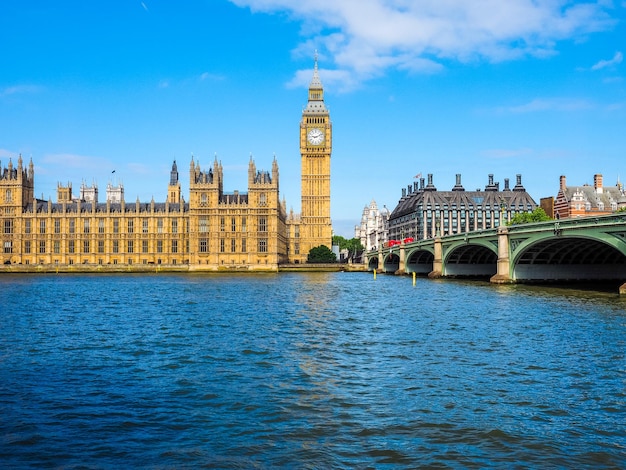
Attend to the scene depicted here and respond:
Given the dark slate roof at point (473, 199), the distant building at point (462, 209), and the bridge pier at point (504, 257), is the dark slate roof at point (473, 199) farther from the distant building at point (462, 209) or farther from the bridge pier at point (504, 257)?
the bridge pier at point (504, 257)

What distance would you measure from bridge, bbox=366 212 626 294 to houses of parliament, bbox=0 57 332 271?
5160cm

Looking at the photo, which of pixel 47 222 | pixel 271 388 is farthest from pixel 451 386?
pixel 47 222

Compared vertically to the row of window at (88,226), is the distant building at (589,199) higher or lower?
higher

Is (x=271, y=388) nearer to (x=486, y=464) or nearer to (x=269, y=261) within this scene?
(x=486, y=464)

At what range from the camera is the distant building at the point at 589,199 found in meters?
128

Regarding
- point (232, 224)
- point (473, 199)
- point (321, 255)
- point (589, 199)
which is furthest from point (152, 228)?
point (589, 199)

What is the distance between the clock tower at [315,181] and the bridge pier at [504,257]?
92699mm

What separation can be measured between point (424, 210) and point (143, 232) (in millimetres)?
77576

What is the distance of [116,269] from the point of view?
12950cm

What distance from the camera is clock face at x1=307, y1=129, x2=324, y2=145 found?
529 ft

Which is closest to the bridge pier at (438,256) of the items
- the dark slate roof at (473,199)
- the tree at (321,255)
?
the tree at (321,255)

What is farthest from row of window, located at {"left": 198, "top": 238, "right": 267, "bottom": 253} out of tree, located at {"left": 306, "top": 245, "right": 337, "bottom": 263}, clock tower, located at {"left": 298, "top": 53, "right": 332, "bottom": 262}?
clock tower, located at {"left": 298, "top": 53, "right": 332, "bottom": 262}

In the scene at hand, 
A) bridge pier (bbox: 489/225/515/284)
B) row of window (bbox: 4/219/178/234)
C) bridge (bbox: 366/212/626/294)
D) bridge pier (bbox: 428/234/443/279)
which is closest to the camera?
bridge (bbox: 366/212/626/294)

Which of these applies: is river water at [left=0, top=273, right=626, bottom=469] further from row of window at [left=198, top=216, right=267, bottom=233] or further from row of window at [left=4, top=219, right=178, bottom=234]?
row of window at [left=4, top=219, right=178, bottom=234]
